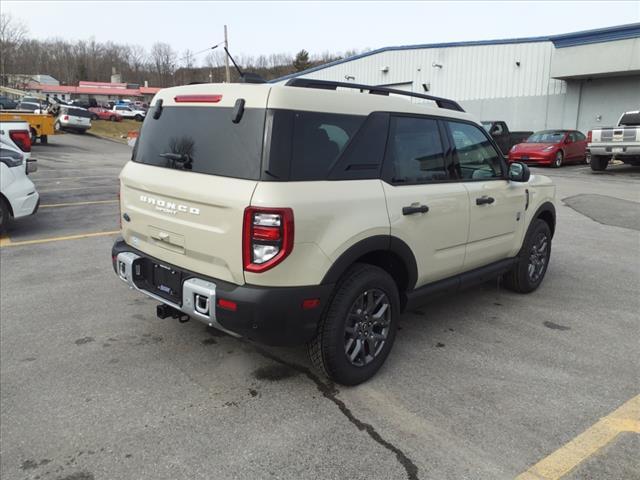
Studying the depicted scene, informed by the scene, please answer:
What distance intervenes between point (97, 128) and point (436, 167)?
3625cm

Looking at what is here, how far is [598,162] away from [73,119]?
1095 inches

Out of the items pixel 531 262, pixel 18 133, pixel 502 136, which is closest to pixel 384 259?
pixel 531 262

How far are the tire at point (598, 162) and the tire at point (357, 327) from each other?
1779 cm

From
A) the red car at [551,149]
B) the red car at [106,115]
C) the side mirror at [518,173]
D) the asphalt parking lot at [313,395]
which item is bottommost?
the asphalt parking lot at [313,395]

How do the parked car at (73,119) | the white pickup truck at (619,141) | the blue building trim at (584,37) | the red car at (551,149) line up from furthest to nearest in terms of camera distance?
the parked car at (73,119) → the blue building trim at (584,37) → the red car at (551,149) → the white pickup truck at (619,141)

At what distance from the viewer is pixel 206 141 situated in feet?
10.4

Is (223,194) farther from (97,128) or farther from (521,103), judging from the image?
(97,128)

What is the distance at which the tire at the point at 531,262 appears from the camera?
5.03 metres

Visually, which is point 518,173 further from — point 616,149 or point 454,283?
point 616,149

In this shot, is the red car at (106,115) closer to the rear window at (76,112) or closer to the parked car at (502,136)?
the rear window at (76,112)

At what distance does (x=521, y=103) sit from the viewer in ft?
87.1

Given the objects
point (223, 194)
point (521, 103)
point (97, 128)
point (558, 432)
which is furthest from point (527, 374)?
point (97, 128)

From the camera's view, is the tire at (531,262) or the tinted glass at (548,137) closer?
the tire at (531,262)

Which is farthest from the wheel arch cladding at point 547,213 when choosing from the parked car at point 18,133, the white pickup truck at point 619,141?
the white pickup truck at point 619,141
